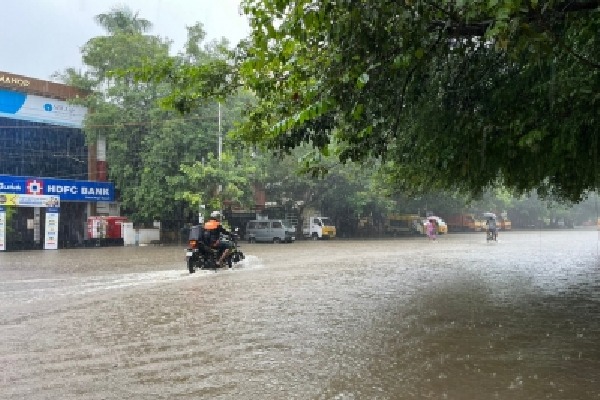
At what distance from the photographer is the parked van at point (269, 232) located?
36.8 meters

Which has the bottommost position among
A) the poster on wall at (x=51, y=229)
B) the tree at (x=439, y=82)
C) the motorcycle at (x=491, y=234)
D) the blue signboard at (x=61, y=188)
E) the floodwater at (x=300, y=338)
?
the floodwater at (x=300, y=338)

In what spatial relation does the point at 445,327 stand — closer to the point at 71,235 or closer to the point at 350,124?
the point at 350,124

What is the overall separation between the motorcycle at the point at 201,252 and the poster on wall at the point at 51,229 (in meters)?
15.7

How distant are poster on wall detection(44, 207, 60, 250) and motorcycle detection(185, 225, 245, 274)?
15687 mm

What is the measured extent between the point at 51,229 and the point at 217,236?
642 inches

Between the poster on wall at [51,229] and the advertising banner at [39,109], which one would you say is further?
the advertising banner at [39,109]

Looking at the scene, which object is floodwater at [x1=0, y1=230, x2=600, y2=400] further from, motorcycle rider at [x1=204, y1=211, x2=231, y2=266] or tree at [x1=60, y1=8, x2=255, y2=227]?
tree at [x1=60, y1=8, x2=255, y2=227]

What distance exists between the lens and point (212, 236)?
633 inches

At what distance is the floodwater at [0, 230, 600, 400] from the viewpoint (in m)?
5.21

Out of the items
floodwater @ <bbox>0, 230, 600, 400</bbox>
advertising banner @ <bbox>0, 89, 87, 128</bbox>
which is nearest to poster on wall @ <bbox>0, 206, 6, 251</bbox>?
advertising banner @ <bbox>0, 89, 87, 128</bbox>

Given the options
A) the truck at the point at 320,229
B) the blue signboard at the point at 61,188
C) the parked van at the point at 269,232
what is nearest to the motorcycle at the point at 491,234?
the parked van at the point at 269,232

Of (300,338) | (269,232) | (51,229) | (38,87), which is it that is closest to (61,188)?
(51,229)

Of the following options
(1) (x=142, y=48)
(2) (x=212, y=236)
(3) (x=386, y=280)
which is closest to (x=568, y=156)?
(3) (x=386, y=280)

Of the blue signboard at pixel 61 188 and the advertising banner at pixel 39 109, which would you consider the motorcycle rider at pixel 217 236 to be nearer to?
the blue signboard at pixel 61 188
